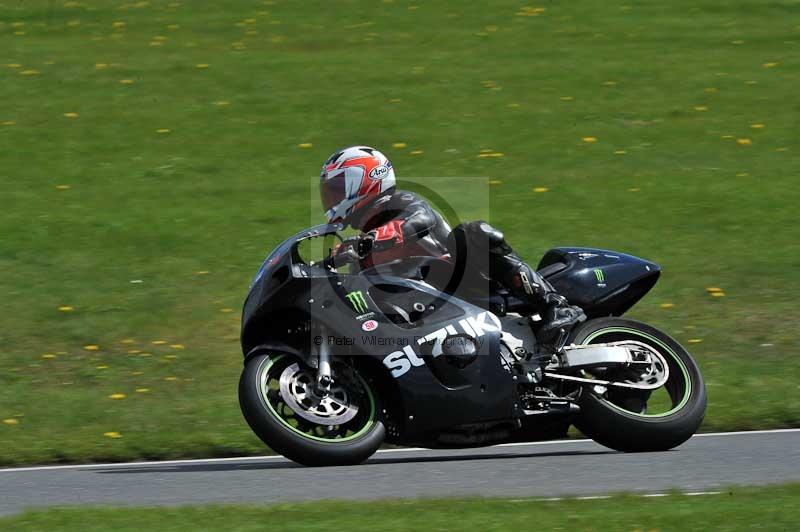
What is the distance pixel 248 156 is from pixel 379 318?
8.78m

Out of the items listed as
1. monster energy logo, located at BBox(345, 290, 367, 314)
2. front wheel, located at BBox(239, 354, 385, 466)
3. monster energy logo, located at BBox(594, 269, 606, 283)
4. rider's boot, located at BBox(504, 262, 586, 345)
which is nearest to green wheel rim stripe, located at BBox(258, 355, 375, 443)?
front wheel, located at BBox(239, 354, 385, 466)

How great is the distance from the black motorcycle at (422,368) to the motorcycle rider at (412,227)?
4.1 inches

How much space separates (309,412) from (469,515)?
5.28 ft

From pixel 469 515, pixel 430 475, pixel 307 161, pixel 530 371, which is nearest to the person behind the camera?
pixel 469 515

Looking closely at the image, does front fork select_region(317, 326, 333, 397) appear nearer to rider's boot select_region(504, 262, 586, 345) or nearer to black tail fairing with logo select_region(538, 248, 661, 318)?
rider's boot select_region(504, 262, 586, 345)

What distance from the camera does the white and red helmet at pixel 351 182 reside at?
7.93 m

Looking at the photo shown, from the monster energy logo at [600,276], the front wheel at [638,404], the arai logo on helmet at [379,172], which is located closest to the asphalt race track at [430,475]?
the front wheel at [638,404]

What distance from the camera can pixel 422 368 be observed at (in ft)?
25.3

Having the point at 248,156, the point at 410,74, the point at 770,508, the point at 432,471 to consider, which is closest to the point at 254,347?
the point at 432,471

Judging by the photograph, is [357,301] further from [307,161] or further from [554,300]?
[307,161]

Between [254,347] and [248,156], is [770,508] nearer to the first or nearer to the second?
[254,347]

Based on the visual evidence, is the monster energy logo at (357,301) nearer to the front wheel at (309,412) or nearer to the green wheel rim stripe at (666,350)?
the front wheel at (309,412)

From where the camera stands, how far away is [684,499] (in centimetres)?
654

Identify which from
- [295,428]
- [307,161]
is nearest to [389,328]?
[295,428]
